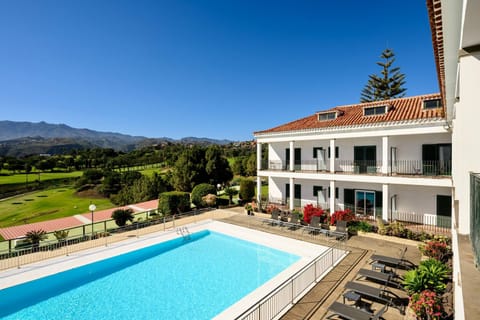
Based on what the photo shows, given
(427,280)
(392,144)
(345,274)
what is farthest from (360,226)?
(427,280)

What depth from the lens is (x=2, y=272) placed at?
12.0 m

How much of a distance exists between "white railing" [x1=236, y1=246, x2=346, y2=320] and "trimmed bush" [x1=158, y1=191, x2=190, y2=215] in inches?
615

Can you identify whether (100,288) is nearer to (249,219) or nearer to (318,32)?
(249,219)

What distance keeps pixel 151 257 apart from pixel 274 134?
14.9 m

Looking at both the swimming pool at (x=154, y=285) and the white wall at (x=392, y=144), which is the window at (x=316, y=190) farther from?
the swimming pool at (x=154, y=285)

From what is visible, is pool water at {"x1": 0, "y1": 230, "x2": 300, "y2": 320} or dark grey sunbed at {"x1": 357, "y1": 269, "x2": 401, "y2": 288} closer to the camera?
dark grey sunbed at {"x1": 357, "y1": 269, "x2": 401, "y2": 288}

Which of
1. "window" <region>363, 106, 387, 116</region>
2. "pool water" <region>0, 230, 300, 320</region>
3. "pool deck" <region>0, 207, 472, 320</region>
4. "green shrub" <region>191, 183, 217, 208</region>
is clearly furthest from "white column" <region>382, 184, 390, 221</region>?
"green shrub" <region>191, 183, 217, 208</region>

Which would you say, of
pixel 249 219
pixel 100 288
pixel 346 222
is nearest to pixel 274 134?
pixel 249 219

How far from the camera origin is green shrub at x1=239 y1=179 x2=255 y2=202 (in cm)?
2752

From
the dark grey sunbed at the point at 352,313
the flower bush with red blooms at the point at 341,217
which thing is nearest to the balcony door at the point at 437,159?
the flower bush with red blooms at the point at 341,217

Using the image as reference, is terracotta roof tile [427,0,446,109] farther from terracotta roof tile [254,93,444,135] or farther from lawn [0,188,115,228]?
lawn [0,188,115,228]

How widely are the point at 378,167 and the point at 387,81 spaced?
27.0m

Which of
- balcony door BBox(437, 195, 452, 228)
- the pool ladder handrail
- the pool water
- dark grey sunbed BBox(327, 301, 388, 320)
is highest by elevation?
balcony door BBox(437, 195, 452, 228)

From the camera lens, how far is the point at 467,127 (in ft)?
18.9
